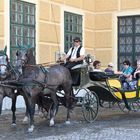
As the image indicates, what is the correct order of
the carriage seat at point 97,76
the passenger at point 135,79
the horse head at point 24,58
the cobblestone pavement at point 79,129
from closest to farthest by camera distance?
the cobblestone pavement at point 79,129 < the horse head at point 24,58 < the carriage seat at point 97,76 < the passenger at point 135,79

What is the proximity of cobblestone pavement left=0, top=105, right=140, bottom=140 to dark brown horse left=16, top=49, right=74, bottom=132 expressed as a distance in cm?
37

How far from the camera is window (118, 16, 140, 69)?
17734mm

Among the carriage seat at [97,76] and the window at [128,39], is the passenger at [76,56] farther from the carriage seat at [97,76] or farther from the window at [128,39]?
the window at [128,39]

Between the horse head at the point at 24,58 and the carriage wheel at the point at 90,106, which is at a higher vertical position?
the horse head at the point at 24,58

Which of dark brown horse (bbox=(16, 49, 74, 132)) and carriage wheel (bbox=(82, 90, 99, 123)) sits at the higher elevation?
dark brown horse (bbox=(16, 49, 74, 132))

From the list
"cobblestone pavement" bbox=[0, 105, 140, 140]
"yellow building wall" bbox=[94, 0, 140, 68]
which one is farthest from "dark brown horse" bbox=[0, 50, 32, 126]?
"yellow building wall" bbox=[94, 0, 140, 68]

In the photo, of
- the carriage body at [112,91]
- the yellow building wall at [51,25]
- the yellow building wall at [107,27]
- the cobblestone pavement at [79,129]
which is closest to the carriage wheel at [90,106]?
the cobblestone pavement at [79,129]

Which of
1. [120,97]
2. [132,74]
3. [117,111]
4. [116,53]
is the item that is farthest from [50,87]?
[116,53]

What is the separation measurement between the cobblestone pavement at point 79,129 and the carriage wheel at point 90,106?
0.17 m

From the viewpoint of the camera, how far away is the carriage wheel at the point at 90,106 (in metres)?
11.2

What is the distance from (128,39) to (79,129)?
8.40 meters

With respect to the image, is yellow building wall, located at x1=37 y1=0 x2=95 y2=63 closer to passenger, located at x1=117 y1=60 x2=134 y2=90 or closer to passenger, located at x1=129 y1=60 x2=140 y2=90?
passenger, located at x1=117 y1=60 x2=134 y2=90

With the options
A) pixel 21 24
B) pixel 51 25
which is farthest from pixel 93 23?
pixel 21 24

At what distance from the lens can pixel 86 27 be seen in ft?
57.2
